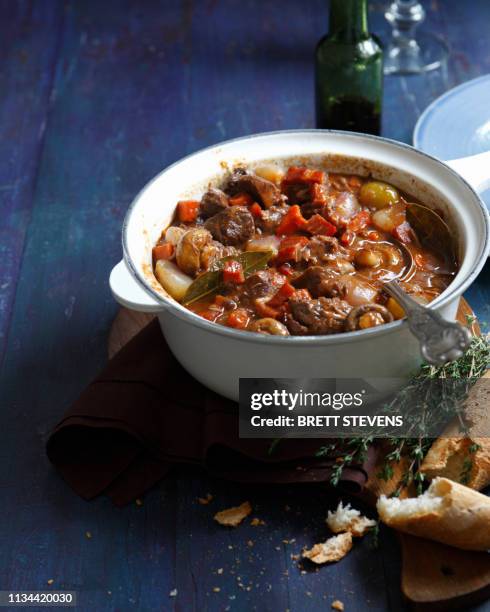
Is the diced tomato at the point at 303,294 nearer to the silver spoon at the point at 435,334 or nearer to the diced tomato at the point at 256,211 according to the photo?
the silver spoon at the point at 435,334

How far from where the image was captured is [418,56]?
489 centimetres

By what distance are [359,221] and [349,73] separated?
3.44 feet

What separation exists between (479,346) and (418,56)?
2.52 meters

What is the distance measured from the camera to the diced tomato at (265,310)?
112 inches

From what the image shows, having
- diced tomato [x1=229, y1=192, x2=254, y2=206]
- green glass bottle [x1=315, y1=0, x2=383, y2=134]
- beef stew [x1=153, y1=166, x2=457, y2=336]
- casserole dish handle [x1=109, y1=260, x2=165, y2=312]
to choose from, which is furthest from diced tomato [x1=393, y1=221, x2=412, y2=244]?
green glass bottle [x1=315, y1=0, x2=383, y2=134]

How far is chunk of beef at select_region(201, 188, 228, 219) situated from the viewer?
10.7 ft

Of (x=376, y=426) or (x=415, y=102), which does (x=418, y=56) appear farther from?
(x=376, y=426)

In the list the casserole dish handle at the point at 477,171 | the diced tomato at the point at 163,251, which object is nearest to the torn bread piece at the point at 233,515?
the diced tomato at the point at 163,251

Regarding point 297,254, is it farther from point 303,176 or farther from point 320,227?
point 303,176

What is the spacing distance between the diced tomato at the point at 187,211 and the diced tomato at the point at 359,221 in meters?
0.57

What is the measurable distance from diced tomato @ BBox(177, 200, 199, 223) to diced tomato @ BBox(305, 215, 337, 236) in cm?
43

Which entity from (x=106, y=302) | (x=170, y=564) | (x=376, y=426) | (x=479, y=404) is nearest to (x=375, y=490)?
(x=376, y=426)

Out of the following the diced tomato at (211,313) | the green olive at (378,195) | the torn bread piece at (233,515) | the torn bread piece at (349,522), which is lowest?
the torn bread piece at (233,515)

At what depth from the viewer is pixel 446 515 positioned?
2.38m
